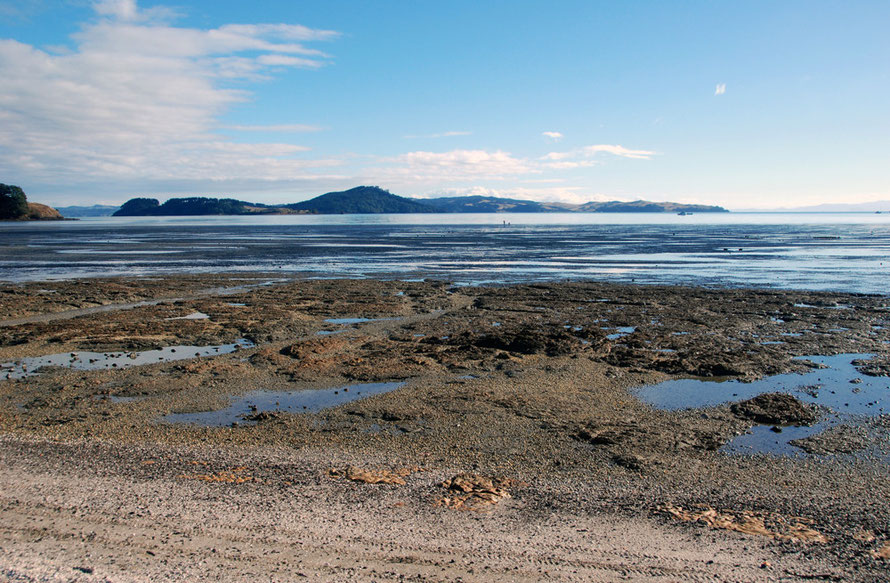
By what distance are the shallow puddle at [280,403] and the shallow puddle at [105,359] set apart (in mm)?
4488

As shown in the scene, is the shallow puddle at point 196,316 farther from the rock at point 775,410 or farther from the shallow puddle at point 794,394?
the rock at point 775,410

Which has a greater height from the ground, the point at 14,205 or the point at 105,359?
the point at 14,205

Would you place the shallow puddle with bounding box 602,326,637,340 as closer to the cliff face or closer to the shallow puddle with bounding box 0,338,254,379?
the shallow puddle with bounding box 0,338,254,379

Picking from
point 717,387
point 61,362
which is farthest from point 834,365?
point 61,362

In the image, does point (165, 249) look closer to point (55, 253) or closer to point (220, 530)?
point (55, 253)

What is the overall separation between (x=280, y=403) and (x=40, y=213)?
202 metres

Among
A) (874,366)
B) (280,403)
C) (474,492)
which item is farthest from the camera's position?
(874,366)

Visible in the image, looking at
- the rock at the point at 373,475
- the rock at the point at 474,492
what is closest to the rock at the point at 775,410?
the rock at the point at 474,492

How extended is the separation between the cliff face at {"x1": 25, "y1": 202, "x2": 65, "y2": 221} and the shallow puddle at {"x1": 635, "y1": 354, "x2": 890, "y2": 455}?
634 feet

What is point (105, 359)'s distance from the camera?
621 inches

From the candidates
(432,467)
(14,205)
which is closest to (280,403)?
(432,467)

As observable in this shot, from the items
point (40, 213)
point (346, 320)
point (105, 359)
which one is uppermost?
point (40, 213)

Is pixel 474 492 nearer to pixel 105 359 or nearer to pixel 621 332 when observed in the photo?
pixel 105 359

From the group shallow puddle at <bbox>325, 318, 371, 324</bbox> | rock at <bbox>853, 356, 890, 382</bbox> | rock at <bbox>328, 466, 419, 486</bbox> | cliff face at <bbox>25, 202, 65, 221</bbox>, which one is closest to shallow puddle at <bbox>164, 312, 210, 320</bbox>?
shallow puddle at <bbox>325, 318, 371, 324</bbox>
